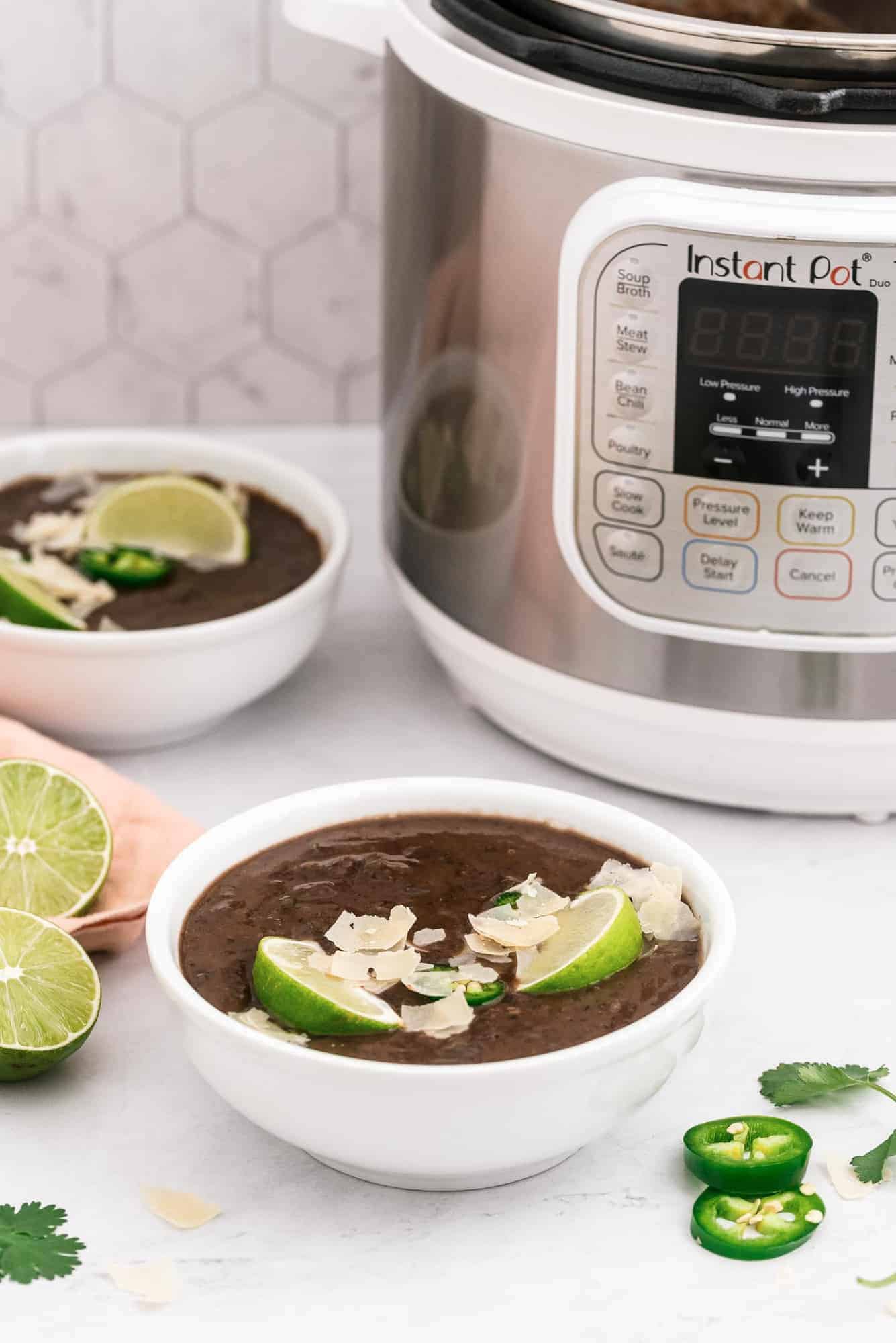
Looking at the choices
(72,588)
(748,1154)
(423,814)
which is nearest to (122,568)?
(72,588)

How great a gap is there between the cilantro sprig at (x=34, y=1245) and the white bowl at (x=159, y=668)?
0.34m

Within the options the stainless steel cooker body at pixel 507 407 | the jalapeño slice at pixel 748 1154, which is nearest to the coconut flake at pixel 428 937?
the jalapeño slice at pixel 748 1154

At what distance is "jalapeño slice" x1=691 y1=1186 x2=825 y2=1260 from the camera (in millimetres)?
739

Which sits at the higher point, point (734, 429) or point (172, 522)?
point (734, 429)

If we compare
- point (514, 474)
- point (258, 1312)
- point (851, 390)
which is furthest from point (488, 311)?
point (258, 1312)

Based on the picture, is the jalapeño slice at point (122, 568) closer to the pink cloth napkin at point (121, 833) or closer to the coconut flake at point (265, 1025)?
the pink cloth napkin at point (121, 833)

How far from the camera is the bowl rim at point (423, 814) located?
2.28ft

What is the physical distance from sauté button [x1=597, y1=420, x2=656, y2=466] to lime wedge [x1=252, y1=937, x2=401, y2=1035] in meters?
0.31

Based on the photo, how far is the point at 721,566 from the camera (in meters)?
0.93

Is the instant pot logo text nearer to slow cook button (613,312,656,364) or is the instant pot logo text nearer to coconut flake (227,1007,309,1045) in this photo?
slow cook button (613,312,656,364)

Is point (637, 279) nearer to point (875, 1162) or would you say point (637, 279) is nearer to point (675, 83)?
point (675, 83)

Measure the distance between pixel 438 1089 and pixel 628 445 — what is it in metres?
0.36

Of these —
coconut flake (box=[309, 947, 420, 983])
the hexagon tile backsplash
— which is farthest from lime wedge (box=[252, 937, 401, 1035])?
the hexagon tile backsplash

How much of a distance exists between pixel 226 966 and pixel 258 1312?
0.13 meters
